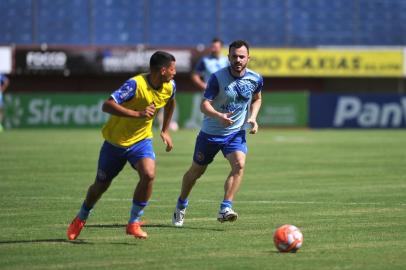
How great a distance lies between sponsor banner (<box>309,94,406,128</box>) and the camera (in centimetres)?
3931

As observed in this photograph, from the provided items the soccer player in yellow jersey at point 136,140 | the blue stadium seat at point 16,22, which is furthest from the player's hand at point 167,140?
the blue stadium seat at point 16,22

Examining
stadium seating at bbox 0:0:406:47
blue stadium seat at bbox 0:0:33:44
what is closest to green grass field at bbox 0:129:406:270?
blue stadium seat at bbox 0:0:33:44

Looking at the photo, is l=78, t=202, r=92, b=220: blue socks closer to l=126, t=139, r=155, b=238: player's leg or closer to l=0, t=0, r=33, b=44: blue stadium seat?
l=126, t=139, r=155, b=238: player's leg

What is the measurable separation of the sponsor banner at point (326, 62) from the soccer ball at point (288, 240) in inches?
1287

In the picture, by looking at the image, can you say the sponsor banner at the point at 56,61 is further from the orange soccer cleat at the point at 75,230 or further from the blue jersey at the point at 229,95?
the orange soccer cleat at the point at 75,230

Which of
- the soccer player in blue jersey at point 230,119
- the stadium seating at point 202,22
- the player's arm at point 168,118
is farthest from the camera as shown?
the stadium seating at point 202,22

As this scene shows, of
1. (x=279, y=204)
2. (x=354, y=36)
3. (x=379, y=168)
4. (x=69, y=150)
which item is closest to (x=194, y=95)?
(x=354, y=36)

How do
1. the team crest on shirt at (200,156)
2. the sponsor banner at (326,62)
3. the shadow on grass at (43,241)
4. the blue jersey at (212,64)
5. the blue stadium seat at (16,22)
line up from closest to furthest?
the shadow on grass at (43,241)
the team crest on shirt at (200,156)
the blue jersey at (212,64)
the sponsor banner at (326,62)
the blue stadium seat at (16,22)

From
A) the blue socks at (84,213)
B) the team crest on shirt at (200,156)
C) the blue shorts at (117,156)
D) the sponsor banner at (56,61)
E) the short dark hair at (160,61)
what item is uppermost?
the short dark hair at (160,61)

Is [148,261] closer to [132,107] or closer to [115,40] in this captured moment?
[132,107]

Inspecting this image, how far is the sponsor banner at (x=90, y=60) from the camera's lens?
4091 cm

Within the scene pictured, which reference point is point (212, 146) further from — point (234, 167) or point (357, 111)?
point (357, 111)

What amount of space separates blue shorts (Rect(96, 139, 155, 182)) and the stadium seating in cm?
3394

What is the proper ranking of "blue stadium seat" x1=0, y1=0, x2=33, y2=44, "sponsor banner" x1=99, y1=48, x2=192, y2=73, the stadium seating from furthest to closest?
the stadium seating
"blue stadium seat" x1=0, y1=0, x2=33, y2=44
"sponsor banner" x1=99, y1=48, x2=192, y2=73
